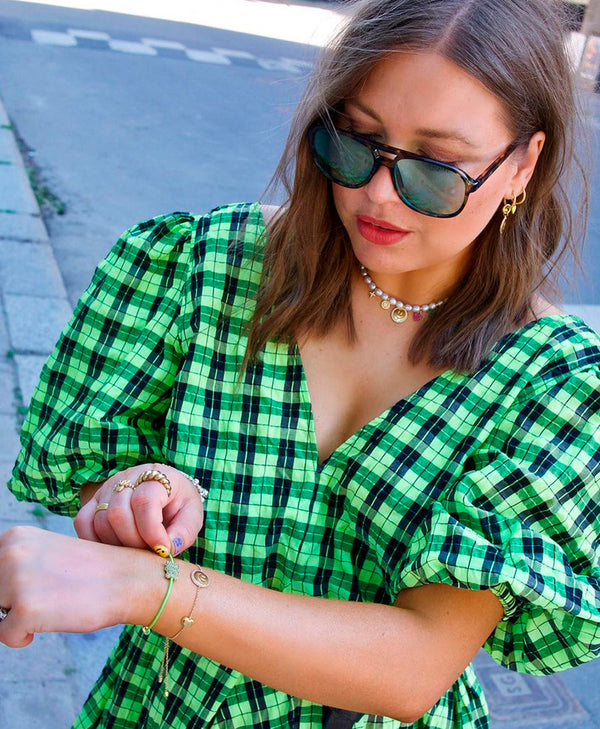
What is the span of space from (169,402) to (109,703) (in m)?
0.56

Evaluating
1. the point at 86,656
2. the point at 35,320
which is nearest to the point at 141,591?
the point at 86,656

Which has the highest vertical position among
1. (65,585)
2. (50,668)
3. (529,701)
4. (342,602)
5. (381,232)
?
(381,232)

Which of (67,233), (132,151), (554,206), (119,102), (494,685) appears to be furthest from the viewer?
(119,102)

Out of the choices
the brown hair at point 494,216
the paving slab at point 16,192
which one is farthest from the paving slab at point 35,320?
the brown hair at point 494,216

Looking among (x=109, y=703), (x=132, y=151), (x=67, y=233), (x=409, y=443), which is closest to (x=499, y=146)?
(x=409, y=443)

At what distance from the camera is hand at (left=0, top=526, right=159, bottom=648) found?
3.81 feet

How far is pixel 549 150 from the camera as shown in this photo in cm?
161

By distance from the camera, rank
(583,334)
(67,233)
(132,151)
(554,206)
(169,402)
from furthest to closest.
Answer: (132,151) < (67,233) < (554,206) < (169,402) < (583,334)

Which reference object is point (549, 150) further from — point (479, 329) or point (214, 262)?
point (214, 262)

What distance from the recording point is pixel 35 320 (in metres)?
4.73

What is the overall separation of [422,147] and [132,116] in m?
7.52

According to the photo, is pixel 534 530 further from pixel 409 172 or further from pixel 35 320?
pixel 35 320

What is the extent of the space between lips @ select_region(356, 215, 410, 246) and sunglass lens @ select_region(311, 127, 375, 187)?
6 cm

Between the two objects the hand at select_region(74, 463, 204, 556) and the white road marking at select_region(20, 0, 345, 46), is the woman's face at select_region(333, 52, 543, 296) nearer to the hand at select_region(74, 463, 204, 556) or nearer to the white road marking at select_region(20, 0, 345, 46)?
the hand at select_region(74, 463, 204, 556)
